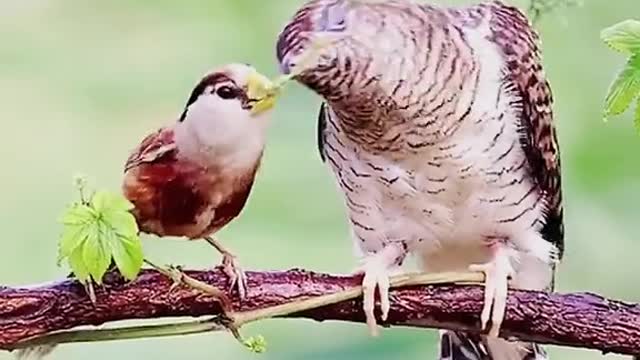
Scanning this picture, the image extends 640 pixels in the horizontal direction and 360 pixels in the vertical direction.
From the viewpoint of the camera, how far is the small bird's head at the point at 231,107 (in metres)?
0.49

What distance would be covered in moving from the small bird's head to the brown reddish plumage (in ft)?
0.06

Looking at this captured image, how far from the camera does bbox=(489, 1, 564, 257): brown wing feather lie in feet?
2.15

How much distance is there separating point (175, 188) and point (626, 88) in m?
0.21

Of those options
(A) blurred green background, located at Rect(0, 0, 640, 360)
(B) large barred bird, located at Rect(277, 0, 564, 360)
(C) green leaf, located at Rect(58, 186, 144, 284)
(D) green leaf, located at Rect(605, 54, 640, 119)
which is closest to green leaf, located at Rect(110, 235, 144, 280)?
(C) green leaf, located at Rect(58, 186, 144, 284)

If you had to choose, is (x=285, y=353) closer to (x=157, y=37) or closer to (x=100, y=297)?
(x=157, y=37)

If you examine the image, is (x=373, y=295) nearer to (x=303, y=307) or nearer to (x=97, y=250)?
(x=303, y=307)

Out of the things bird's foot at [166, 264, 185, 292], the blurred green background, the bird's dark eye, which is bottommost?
bird's foot at [166, 264, 185, 292]

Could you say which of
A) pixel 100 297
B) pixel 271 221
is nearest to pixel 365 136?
pixel 100 297

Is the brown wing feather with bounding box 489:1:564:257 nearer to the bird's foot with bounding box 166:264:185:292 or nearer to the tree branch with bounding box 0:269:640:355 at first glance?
the tree branch with bounding box 0:269:640:355

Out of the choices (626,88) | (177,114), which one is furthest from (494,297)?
(177,114)

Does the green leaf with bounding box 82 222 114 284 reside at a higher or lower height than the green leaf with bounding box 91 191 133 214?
lower

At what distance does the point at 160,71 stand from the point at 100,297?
432 millimetres

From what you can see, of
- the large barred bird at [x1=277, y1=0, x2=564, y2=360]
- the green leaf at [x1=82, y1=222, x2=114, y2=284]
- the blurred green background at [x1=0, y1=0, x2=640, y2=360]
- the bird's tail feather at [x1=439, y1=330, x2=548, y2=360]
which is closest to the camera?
the green leaf at [x1=82, y1=222, x2=114, y2=284]

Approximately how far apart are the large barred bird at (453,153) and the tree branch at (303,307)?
0.01m
